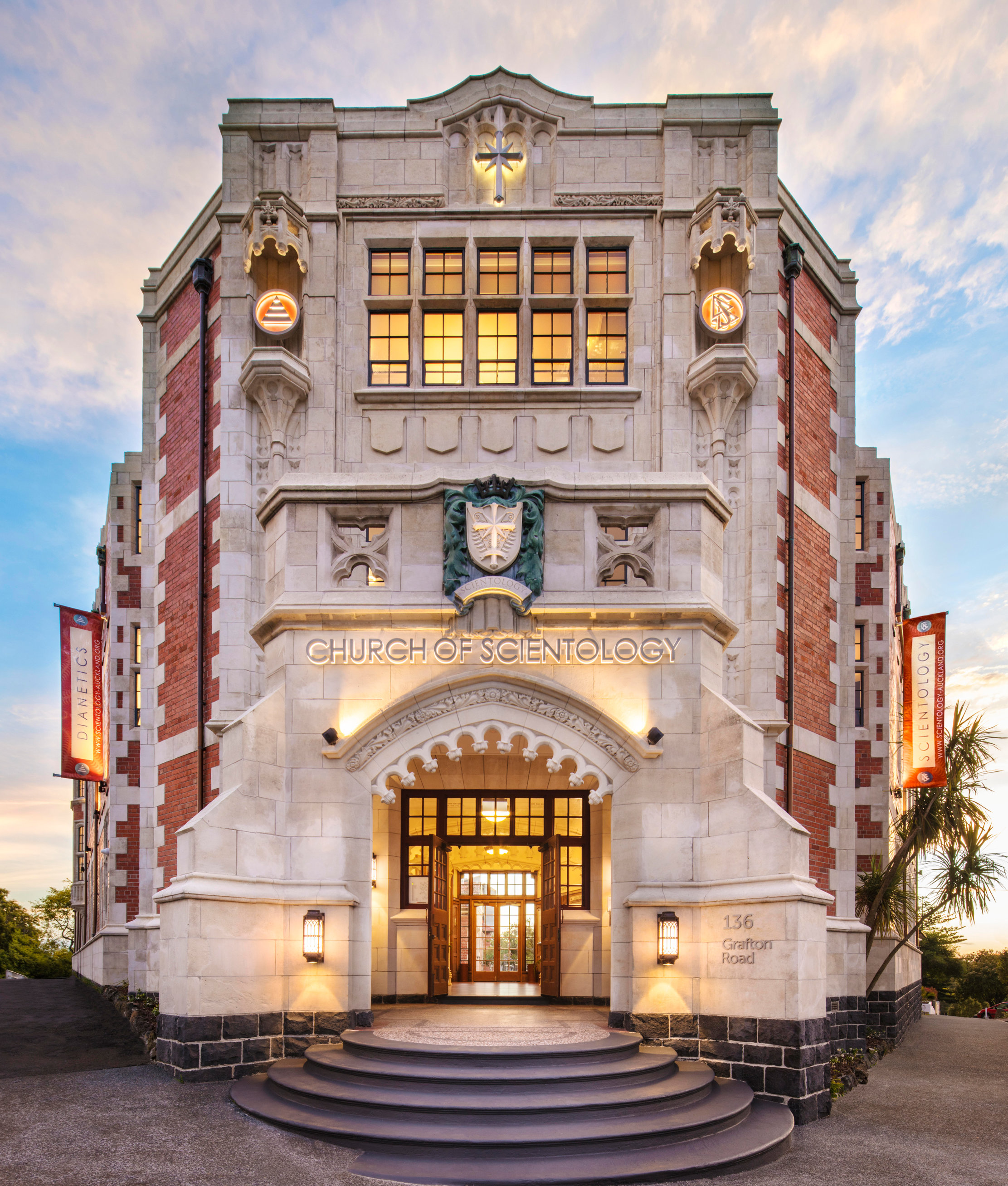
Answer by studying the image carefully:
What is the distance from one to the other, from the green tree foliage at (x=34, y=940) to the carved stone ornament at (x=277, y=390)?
95.7 feet

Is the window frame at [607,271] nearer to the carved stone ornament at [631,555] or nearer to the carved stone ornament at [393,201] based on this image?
the carved stone ornament at [393,201]

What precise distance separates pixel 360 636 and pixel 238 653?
384 cm

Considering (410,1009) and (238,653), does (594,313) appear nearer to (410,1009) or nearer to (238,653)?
(238,653)

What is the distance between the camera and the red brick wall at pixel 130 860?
20281 millimetres

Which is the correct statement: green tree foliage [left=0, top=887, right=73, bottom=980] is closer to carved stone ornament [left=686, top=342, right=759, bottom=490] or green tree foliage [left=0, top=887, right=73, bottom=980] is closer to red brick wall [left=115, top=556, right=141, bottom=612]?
red brick wall [left=115, top=556, right=141, bottom=612]

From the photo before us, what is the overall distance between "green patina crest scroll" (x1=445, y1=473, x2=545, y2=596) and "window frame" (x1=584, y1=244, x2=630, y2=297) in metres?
5.24

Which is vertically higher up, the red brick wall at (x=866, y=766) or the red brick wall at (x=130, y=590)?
the red brick wall at (x=130, y=590)

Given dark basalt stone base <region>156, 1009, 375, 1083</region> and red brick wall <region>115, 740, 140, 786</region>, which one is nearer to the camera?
dark basalt stone base <region>156, 1009, 375, 1083</region>

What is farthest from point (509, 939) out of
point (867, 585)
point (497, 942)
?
point (867, 585)

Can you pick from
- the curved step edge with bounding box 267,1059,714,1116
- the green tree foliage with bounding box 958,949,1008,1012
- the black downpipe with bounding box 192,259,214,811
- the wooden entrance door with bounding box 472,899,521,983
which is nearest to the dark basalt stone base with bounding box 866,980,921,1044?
the wooden entrance door with bounding box 472,899,521,983

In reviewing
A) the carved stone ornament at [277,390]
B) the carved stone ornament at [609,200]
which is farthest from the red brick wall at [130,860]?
the carved stone ornament at [609,200]

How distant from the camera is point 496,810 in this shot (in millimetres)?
16812

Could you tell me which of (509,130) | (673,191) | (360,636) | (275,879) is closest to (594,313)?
(673,191)

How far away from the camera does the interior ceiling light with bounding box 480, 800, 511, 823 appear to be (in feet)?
54.9
